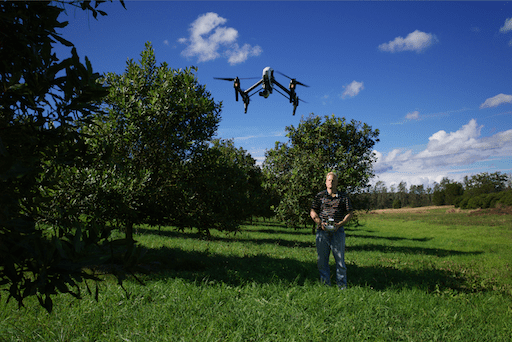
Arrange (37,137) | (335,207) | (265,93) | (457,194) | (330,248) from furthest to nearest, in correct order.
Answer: (457,194) → (265,93) → (330,248) → (335,207) → (37,137)

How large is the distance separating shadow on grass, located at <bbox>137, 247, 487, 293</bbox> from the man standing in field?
58cm

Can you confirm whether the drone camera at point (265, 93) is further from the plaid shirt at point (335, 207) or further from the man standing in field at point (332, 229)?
the plaid shirt at point (335, 207)

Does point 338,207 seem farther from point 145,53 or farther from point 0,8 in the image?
point 145,53

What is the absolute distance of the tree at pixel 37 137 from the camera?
2027 mm

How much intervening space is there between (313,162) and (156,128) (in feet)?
36.8

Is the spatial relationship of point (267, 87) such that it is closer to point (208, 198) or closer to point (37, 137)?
point (208, 198)

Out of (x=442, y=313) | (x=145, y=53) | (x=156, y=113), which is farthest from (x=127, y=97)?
(x=442, y=313)

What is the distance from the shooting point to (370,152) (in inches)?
784

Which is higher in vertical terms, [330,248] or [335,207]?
[335,207]

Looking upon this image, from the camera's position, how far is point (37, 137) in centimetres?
256

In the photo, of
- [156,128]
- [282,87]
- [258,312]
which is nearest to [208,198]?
[156,128]

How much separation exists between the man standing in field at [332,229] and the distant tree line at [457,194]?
12.5 meters

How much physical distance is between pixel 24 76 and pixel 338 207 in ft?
21.6

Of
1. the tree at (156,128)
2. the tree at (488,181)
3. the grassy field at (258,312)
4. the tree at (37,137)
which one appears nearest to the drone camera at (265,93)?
the tree at (156,128)
